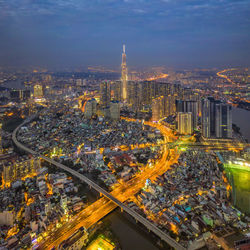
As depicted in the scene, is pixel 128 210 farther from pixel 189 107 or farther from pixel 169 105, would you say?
pixel 169 105

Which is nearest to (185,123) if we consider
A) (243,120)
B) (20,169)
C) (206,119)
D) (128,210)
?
(206,119)

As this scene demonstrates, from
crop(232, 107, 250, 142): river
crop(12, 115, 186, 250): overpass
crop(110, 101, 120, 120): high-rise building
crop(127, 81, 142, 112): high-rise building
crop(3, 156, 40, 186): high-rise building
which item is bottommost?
crop(12, 115, 186, 250): overpass

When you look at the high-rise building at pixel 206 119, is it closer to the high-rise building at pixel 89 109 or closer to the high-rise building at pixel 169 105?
the high-rise building at pixel 169 105

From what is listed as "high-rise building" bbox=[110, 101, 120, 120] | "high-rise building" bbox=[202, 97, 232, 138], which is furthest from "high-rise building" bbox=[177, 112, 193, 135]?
"high-rise building" bbox=[110, 101, 120, 120]

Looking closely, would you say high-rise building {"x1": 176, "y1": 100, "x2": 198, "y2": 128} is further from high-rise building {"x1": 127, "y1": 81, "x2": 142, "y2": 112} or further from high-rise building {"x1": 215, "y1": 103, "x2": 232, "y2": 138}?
high-rise building {"x1": 127, "y1": 81, "x2": 142, "y2": 112}

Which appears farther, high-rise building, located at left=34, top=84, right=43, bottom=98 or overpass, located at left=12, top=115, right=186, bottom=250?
high-rise building, located at left=34, top=84, right=43, bottom=98

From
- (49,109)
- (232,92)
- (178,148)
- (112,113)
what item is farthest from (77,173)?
(232,92)

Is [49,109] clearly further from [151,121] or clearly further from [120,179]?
[120,179]
